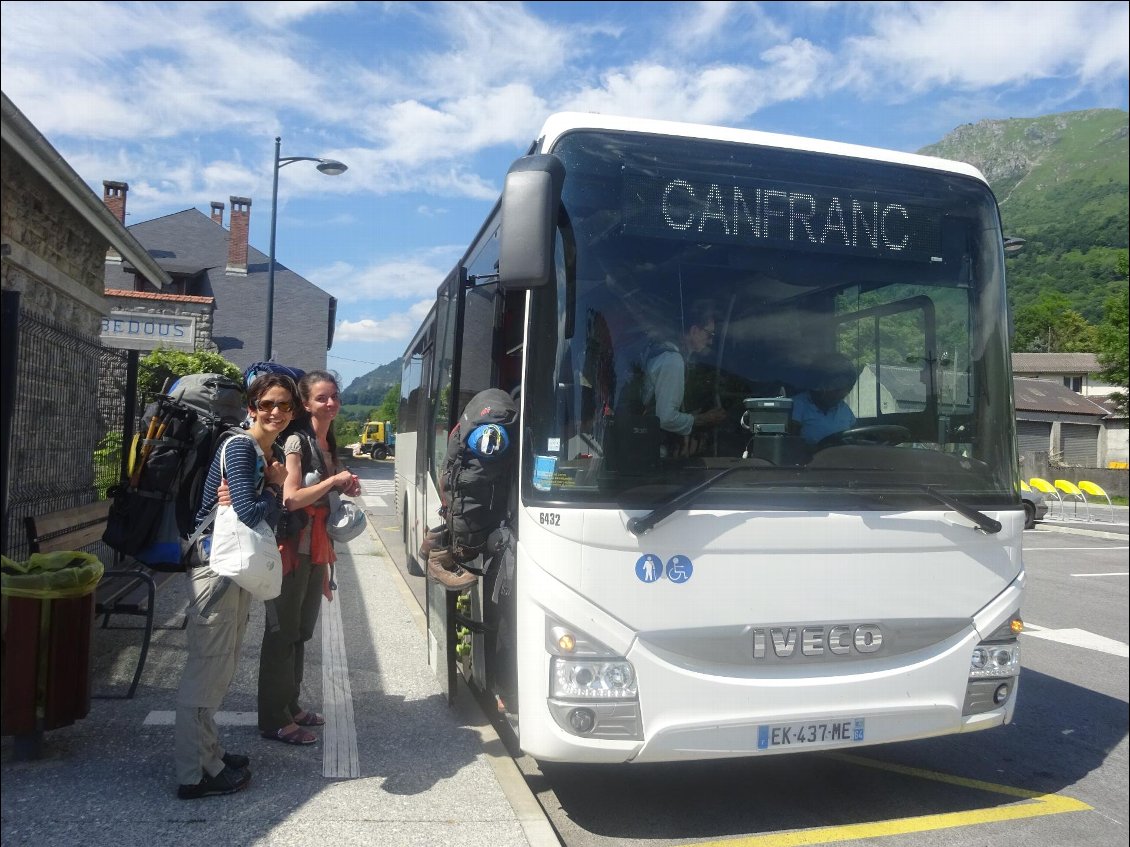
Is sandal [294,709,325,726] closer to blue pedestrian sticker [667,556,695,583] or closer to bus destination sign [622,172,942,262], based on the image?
blue pedestrian sticker [667,556,695,583]

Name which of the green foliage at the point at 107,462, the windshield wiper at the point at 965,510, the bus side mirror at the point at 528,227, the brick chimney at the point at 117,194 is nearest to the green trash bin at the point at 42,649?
the bus side mirror at the point at 528,227

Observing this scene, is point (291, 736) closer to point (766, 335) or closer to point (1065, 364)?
point (766, 335)

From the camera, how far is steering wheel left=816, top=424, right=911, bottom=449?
12.8 ft

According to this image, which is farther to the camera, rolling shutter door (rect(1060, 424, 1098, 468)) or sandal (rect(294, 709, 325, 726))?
rolling shutter door (rect(1060, 424, 1098, 468))

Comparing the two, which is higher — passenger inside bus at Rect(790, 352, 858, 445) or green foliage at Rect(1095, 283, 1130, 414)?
green foliage at Rect(1095, 283, 1130, 414)

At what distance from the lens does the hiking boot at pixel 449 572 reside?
461 cm

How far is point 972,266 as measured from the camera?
14.0 feet

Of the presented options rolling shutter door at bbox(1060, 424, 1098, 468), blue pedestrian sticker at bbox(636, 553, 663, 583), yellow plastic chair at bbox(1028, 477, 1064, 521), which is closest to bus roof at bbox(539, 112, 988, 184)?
blue pedestrian sticker at bbox(636, 553, 663, 583)

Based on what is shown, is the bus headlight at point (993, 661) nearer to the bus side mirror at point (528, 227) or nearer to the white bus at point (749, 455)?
the white bus at point (749, 455)

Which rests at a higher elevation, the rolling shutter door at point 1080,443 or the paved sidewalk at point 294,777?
the rolling shutter door at point 1080,443

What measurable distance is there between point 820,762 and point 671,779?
35.2 inches

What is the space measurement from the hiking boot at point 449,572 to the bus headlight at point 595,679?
109 centimetres

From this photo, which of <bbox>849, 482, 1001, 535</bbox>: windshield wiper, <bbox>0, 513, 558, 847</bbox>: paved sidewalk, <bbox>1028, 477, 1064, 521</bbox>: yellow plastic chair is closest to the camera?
<bbox>0, 513, 558, 847</bbox>: paved sidewalk

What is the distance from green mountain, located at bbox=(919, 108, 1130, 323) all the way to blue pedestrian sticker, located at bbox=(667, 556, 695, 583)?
213cm
